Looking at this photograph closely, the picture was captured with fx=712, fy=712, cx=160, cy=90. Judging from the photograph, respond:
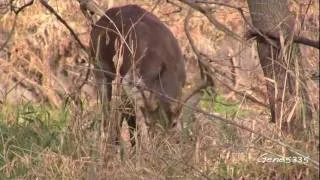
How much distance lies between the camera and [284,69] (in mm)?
4227

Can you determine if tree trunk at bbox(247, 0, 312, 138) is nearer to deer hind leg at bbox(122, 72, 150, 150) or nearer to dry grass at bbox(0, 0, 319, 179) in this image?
dry grass at bbox(0, 0, 319, 179)

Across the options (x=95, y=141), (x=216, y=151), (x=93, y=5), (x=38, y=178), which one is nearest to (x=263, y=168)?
(x=216, y=151)

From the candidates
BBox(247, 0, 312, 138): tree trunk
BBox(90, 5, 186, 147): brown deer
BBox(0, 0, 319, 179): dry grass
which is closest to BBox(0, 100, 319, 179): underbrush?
BBox(0, 0, 319, 179): dry grass

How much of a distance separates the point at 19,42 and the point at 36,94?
969 mm

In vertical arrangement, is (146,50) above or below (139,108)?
above

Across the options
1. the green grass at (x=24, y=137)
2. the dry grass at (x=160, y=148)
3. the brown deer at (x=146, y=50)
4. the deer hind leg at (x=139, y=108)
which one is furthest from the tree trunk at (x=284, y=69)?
the green grass at (x=24, y=137)

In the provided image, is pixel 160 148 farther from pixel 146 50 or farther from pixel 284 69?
pixel 146 50

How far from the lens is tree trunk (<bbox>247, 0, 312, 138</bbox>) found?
375cm

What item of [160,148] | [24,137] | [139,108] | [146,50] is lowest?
[24,137]

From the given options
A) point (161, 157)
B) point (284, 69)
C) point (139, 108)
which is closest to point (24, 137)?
point (139, 108)

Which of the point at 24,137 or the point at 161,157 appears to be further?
the point at 24,137

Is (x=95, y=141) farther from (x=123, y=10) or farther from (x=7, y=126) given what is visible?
(x=123, y=10)

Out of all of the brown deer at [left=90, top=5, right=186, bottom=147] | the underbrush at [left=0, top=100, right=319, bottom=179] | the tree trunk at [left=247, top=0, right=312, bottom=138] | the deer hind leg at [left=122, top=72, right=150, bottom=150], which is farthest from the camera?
the brown deer at [left=90, top=5, right=186, bottom=147]

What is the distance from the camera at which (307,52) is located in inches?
A: 205
